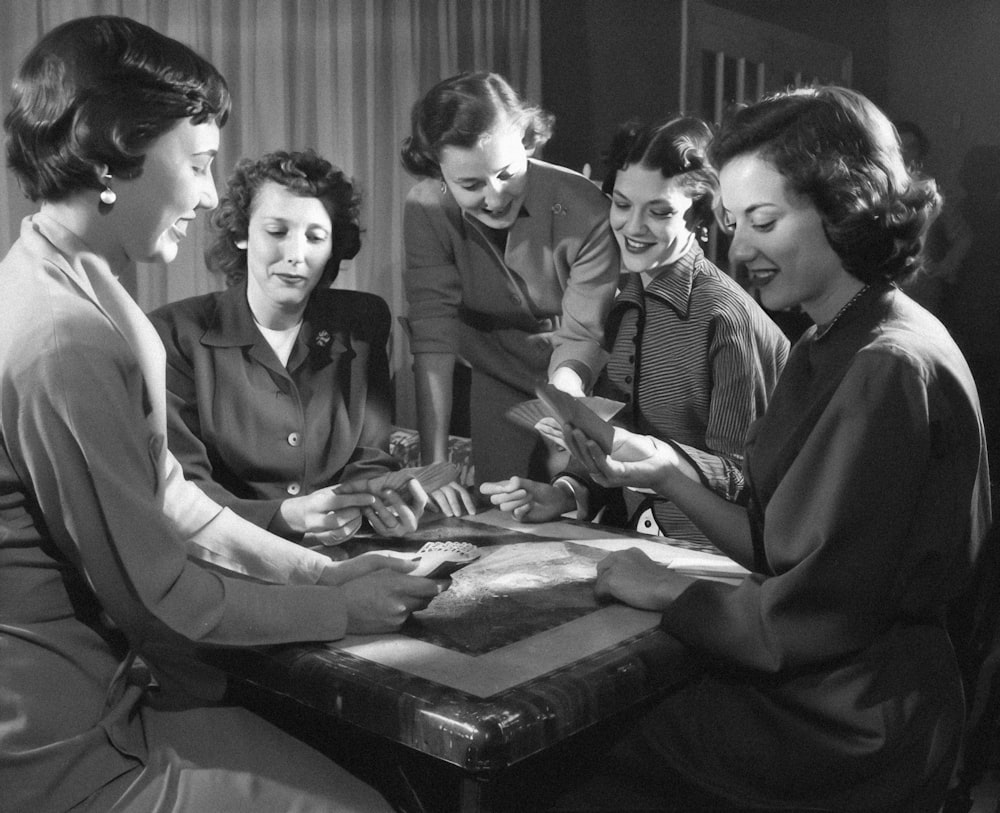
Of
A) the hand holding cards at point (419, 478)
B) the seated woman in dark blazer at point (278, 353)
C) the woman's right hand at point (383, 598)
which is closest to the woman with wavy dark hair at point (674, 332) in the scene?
the hand holding cards at point (419, 478)

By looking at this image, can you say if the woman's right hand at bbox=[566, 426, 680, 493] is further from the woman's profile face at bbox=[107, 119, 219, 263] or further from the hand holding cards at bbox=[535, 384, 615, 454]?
the woman's profile face at bbox=[107, 119, 219, 263]

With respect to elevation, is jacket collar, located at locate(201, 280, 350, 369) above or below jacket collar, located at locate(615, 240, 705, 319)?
below

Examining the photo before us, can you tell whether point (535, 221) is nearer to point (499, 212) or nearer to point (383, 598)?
point (499, 212)

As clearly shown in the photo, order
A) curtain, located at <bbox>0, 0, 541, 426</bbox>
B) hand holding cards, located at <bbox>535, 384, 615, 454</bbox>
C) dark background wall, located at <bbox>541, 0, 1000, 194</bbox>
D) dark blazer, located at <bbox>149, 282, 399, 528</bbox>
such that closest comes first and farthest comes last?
hand holding cards, located at <bbox>535, 384, 615, 454</bbox>
dark blazer, located at <bbox>149, 282, 399, 528</bbox>
curtain, located at <bbox>0, 0, 541, 426</bbox>
dark background wall, located at <bbox>541, 0, 1000, 194</bbox>

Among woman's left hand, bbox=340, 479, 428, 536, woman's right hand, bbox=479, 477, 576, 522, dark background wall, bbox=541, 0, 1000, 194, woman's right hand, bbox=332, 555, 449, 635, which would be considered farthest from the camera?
dark background wall, bbox=541, 0, 1000, 194

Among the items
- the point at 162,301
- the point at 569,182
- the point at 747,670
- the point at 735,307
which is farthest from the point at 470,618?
the point at 162,301

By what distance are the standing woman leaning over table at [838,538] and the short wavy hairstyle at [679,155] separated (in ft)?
2.30

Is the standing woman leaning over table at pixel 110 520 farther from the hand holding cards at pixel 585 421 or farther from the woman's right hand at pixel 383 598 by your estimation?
the hand holding cards at pixel 585 421

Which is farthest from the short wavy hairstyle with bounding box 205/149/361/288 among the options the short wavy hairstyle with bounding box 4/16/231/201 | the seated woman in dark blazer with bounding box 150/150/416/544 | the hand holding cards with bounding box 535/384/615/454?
the short wavy hairstyle with bounding box 4/16/231/201

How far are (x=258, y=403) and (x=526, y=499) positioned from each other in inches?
24.8

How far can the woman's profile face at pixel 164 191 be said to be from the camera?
1.44 metres

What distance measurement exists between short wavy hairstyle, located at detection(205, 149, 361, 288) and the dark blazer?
0.35 ft

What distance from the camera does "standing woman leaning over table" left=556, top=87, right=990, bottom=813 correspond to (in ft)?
4.68

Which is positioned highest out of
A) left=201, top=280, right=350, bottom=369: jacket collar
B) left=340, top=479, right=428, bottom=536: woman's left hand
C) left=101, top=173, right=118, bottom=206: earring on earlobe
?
left=101, top=173, right=118, bottom=206: earring on earlobe
